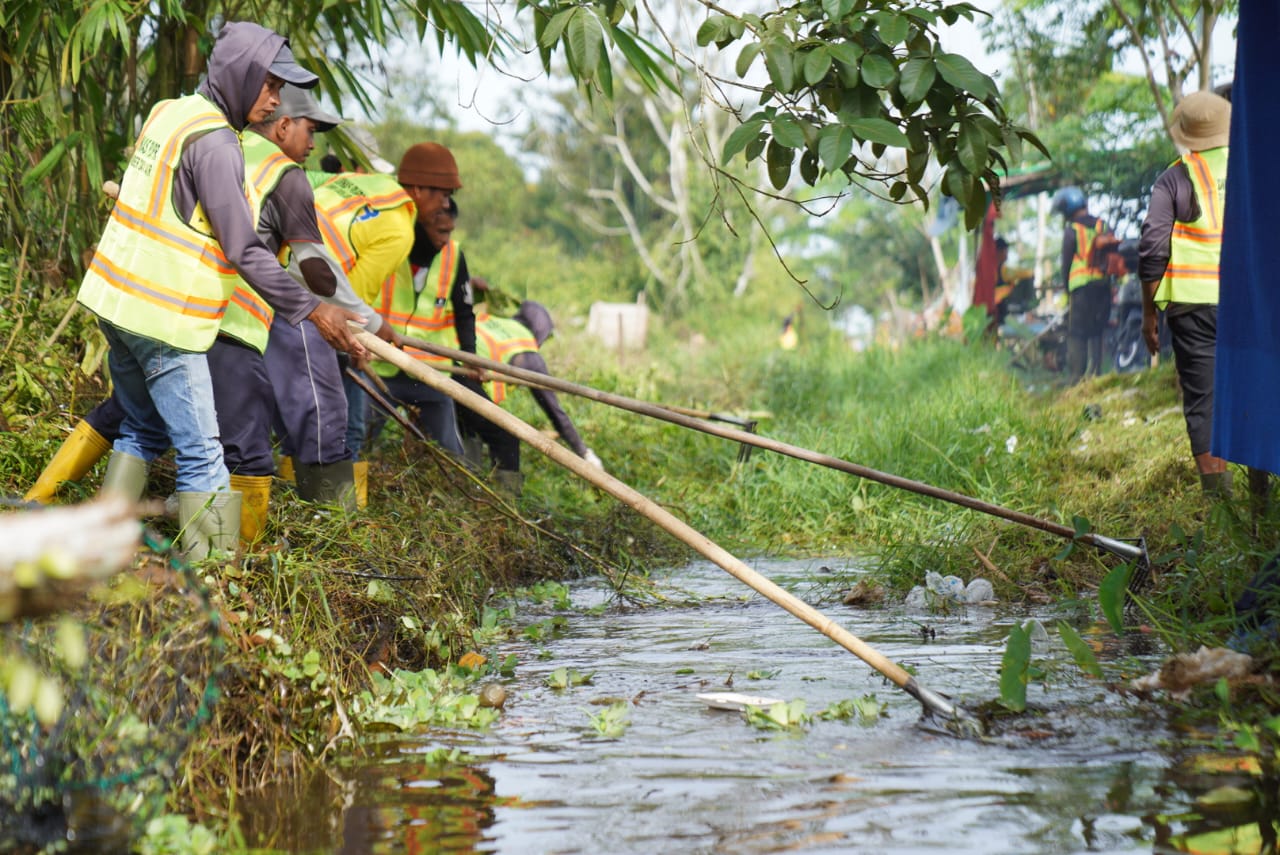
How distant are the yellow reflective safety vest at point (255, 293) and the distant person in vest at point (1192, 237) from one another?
3.54 m

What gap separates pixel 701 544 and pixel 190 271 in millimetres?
1621

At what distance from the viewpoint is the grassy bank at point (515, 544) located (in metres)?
2.71

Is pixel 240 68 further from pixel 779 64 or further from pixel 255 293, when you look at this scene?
pixel 779 64

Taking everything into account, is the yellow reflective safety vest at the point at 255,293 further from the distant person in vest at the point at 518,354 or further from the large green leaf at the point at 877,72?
the distant person in vest at the point at 518,354

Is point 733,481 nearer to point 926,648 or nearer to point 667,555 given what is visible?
point 667,555

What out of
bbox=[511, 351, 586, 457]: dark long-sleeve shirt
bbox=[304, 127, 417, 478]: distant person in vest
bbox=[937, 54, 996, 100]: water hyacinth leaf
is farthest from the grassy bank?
bbox=[937, 54, 996, 100]: water hyacinth leaf

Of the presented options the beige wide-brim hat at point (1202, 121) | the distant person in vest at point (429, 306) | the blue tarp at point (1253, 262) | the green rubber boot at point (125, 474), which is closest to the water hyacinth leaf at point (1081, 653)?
the blue tarp at point (1253, 262)

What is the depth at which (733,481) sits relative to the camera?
318 inches

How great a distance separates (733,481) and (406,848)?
5.74 meters

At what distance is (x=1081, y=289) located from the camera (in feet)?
38.2

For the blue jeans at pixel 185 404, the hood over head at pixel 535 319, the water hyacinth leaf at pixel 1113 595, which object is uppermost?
the hood over head at pixel 535 319

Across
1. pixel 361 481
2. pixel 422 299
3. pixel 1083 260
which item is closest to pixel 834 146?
pixel 361 481

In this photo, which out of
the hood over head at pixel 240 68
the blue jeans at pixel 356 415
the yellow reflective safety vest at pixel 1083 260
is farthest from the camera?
the yellow reflective safety vest at pixel 1083 260

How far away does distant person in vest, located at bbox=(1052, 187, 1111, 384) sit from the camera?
1123 cm
